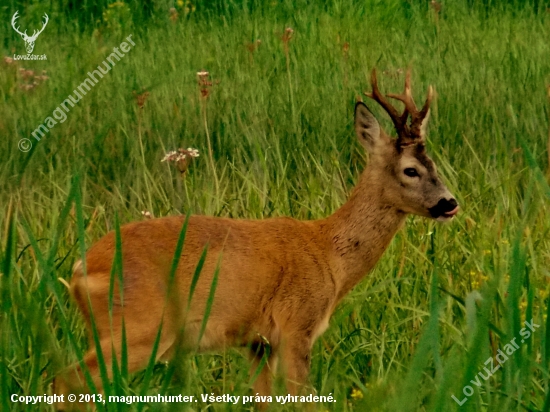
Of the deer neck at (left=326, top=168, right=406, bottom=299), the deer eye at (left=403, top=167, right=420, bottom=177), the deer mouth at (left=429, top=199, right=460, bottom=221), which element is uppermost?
the deer eye at (left=403, top=167, right=420, bottom=177)

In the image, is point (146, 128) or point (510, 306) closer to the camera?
point (510, 306)

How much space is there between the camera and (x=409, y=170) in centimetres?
443

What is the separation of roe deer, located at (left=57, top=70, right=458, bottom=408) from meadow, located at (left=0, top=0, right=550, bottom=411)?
111mm

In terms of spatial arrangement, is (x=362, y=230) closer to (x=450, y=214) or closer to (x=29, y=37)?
(x=450, y=214)

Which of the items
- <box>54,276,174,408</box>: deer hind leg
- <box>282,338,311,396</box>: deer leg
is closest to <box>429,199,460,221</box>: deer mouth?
<box>282,338,311,396</box>: deer leg

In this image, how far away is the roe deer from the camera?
357 cm

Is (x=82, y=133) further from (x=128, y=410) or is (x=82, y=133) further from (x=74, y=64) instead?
(x=128, y=410)

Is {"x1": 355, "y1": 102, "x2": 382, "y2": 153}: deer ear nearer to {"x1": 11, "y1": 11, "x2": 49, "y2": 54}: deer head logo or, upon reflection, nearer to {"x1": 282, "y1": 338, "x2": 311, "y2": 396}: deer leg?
{"x1": 282, "y1": 338, "x2": 311, "y2": 396}: deer leg

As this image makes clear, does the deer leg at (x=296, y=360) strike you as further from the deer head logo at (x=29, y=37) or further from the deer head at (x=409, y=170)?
the deer head logo at (x=29, y=37)

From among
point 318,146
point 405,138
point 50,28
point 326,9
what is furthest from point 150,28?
point 405,138

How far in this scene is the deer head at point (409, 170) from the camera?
4355 millimetres

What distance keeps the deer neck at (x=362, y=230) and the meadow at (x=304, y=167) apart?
0.39 feet

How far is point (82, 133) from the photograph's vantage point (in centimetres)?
655

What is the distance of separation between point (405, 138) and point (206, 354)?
4.12 feet
